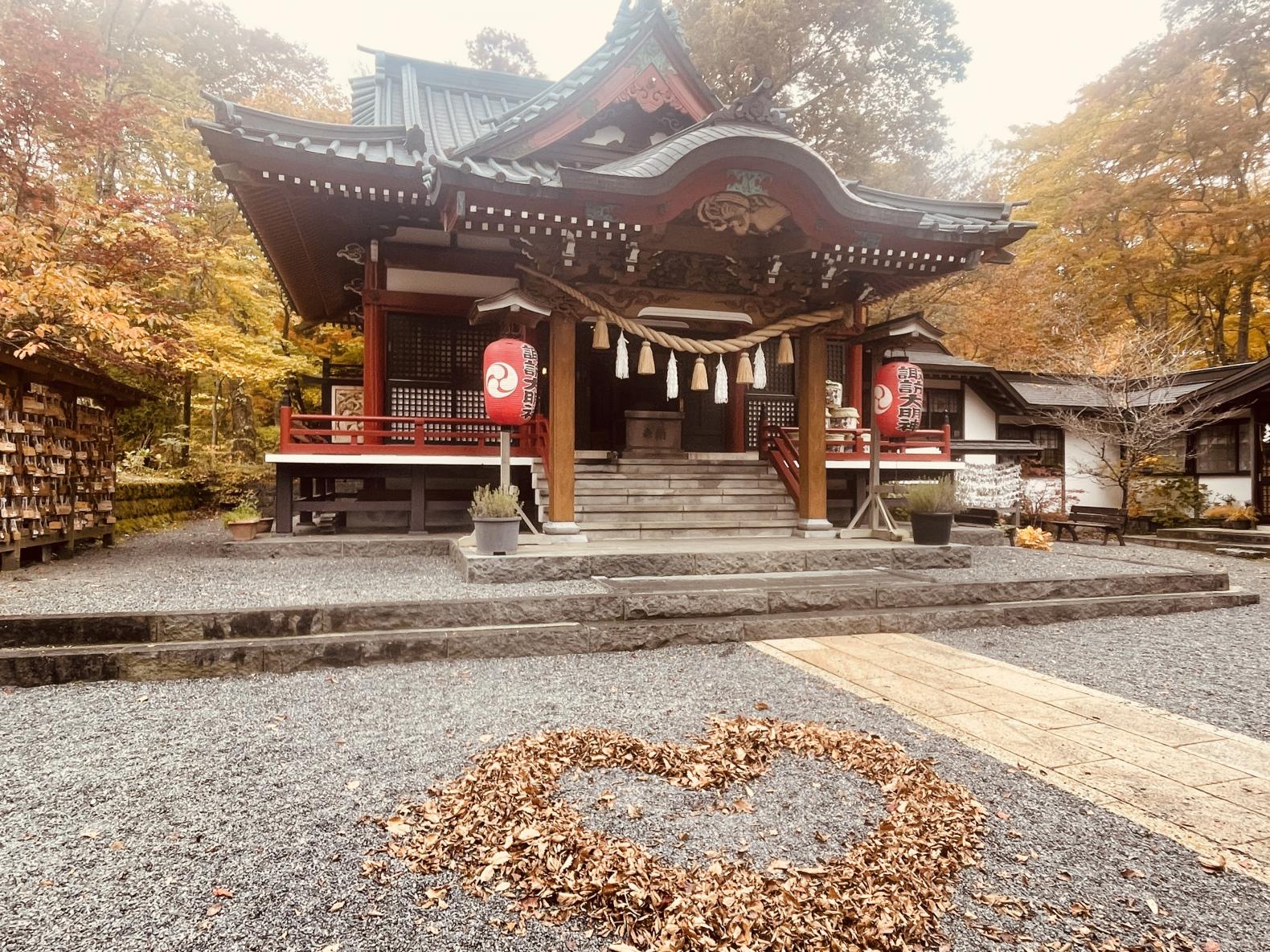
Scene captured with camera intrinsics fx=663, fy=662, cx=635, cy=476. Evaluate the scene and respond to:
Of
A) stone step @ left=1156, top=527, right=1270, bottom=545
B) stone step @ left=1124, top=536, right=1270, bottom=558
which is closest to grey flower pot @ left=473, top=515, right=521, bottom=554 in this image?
stone step @ left=1124, top=536, right=1270, bottom=558

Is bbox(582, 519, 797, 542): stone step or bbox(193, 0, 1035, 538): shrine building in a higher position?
bbox(193, 0, 1035, 538): shrine building

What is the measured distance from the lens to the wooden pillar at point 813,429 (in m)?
8.85

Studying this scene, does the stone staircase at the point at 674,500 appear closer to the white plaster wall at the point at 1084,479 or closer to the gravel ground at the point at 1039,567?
the gravel ground at the point at 1039,567

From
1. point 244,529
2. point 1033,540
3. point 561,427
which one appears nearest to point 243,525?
point 244,529

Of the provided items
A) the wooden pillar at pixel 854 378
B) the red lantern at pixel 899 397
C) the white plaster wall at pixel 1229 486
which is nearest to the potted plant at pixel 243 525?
the red lantern at pixel 899 397

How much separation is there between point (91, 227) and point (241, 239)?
31.7 feet

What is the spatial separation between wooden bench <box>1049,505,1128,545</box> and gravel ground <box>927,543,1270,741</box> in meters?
6.32

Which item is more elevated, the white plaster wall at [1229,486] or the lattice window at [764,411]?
the lattice window at [764,411]

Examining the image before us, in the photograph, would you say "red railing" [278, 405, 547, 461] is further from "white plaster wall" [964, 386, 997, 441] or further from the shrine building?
"white plaster wall" [964, 386, 997, 441]

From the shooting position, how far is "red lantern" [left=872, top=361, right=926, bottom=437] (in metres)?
8.39

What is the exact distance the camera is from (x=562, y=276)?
7.78 m

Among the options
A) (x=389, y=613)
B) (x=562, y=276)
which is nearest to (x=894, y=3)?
(x=562, y=276)

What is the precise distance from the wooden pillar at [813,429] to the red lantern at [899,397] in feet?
2.58

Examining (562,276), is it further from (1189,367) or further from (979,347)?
(1189,367)
